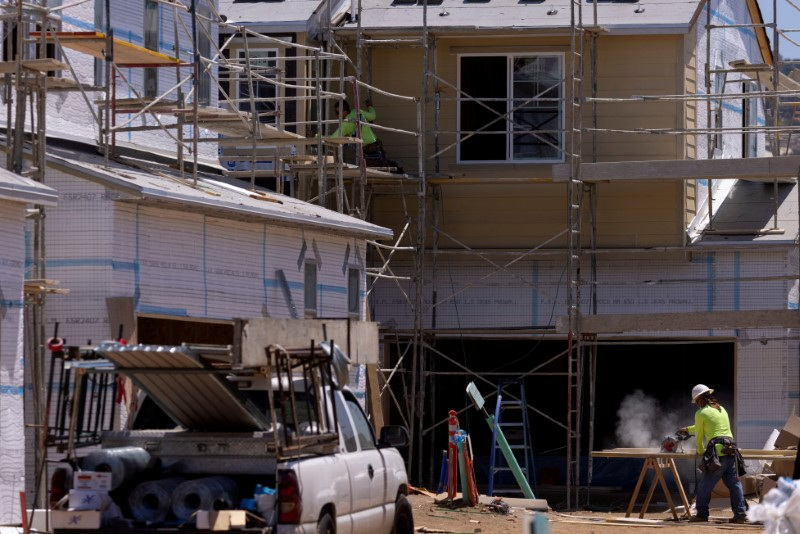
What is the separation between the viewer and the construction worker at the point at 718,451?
677 inches

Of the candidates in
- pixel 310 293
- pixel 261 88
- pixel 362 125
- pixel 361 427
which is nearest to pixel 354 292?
pixel 310 293

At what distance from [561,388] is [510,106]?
15.6 ft

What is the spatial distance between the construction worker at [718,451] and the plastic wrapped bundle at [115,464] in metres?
8.55

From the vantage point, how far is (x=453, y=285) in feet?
79.3

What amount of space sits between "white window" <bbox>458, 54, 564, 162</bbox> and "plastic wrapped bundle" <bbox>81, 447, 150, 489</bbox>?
14.2 m

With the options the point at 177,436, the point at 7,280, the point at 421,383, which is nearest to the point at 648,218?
the point at 421,383

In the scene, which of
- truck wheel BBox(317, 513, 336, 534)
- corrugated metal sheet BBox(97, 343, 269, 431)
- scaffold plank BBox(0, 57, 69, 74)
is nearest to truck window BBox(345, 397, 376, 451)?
corrugated metal sheet BBox(97, 343, 269, 431)

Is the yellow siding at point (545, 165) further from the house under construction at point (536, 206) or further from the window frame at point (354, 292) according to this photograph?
the window frame at point (354, 292)

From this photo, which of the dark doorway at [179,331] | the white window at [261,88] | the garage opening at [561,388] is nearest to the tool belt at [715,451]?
the dark doorway at [179,331]

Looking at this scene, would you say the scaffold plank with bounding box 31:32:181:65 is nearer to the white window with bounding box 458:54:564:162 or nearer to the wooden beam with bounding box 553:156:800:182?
the wooden beam with bounding box 553:156:800:182

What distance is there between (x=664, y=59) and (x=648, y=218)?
8.55ft

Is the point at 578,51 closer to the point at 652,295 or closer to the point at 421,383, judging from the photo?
the point at 652,295

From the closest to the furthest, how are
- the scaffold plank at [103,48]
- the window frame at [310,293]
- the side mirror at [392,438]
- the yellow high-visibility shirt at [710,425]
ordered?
the side mirror at [392,438] < the scaffold plank at [103,48] < the yellow high-visibility shirt at [710,425] < the window frame at [310,293]

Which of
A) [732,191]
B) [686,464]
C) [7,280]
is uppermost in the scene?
[732,191]
